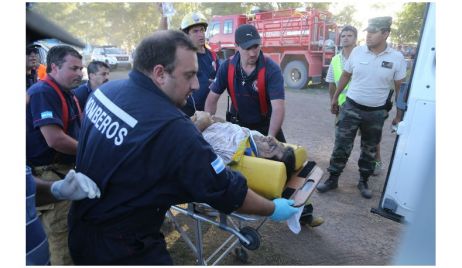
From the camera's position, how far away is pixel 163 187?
147cm

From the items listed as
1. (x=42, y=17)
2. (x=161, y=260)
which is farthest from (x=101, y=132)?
(x=161, y=260)

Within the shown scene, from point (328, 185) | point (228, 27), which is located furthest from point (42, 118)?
point (228, 27)

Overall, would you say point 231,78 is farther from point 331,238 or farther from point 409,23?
point 409,23

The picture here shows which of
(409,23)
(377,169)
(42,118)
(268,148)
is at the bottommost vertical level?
(377,169)

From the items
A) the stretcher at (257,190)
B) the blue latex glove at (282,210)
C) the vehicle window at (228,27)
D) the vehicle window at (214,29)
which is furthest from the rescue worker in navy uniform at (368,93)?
the vehicle window at (214,29)

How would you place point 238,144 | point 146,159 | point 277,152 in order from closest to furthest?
1. point 146,159
2. point 238,144
3. point 277,152

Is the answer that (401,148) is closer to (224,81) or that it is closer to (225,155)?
(225,155)

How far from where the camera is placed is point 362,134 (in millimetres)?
3834

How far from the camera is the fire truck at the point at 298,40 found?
469 inches

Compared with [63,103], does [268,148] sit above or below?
below

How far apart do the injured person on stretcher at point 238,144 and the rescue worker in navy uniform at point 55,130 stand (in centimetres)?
93

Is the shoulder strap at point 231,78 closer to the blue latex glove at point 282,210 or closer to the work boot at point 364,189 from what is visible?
the blue latex glove at point 282,210

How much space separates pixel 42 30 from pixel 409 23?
1908 cm

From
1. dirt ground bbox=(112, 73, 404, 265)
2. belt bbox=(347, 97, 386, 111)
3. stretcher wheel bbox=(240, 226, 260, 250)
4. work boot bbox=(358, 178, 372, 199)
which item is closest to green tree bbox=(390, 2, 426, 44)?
belt bbox=(347, 97, 386, 111)
